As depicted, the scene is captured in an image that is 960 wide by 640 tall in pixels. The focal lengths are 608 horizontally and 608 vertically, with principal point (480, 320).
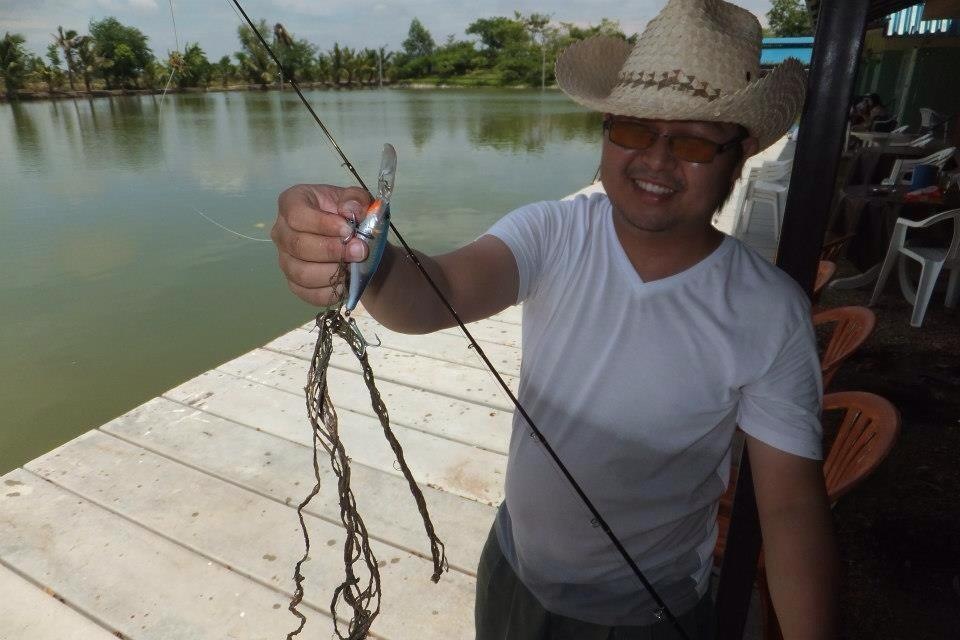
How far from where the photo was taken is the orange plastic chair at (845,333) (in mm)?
1990

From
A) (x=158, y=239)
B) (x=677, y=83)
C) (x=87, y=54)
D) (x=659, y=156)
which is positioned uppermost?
(x=87, y=54)

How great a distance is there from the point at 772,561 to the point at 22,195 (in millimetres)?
16148

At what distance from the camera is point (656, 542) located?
3.96 feet

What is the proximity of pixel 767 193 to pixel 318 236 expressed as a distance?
6.90m

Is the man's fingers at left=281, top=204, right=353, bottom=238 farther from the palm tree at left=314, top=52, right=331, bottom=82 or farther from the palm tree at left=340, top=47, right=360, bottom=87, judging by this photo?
the palm tree at left=340, top=47, right=360, bottom=87

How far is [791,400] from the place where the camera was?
1055 millimetres

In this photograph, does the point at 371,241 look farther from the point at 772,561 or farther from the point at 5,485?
the point at 5,485

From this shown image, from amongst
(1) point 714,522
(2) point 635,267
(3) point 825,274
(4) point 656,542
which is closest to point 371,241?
(2) point 635,267

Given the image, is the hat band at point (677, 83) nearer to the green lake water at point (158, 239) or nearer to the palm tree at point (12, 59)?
the green lake water at point (158, 239)

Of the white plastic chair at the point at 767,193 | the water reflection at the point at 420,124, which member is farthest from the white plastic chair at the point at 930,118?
the water reflection at the point at 420,124

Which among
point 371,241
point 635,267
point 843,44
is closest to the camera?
point 371,241

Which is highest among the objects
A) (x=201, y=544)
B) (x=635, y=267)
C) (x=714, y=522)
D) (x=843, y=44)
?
(x=843, y=44)

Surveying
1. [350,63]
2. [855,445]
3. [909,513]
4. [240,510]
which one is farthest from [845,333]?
[350,63]

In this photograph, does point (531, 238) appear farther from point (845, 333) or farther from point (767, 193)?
point (767, 193)
